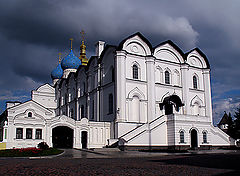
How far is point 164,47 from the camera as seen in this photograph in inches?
1428

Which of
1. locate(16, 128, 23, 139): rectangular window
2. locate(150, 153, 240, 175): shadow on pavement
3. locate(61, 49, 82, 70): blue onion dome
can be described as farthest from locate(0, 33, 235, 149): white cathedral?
locate(150, 153, 240, 175): shadow on pavement

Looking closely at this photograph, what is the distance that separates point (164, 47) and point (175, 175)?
28.9 m

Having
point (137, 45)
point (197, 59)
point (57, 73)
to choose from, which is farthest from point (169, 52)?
point (57, 73)

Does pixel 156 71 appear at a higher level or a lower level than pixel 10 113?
higher

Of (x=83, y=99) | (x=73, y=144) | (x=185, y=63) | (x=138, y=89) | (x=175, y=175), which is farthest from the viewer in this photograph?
(x=83, y=99)

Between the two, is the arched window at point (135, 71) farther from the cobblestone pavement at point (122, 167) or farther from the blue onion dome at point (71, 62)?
the blue onion dome at point (71, 62)

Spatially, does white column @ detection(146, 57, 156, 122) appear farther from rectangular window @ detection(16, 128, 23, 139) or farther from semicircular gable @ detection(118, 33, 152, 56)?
rectangular window @ detection(16, 128, 23, 139)

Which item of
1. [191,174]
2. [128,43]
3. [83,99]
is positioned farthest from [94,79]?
[191,174]

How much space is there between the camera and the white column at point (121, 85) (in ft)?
100

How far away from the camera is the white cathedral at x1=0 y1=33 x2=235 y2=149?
96.7 feet

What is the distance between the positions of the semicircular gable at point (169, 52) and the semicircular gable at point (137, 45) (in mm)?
1583

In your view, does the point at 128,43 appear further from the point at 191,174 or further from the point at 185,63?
Answer: the point at 191,174

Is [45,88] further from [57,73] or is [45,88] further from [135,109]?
[135,109]

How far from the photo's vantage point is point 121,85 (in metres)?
31.3
